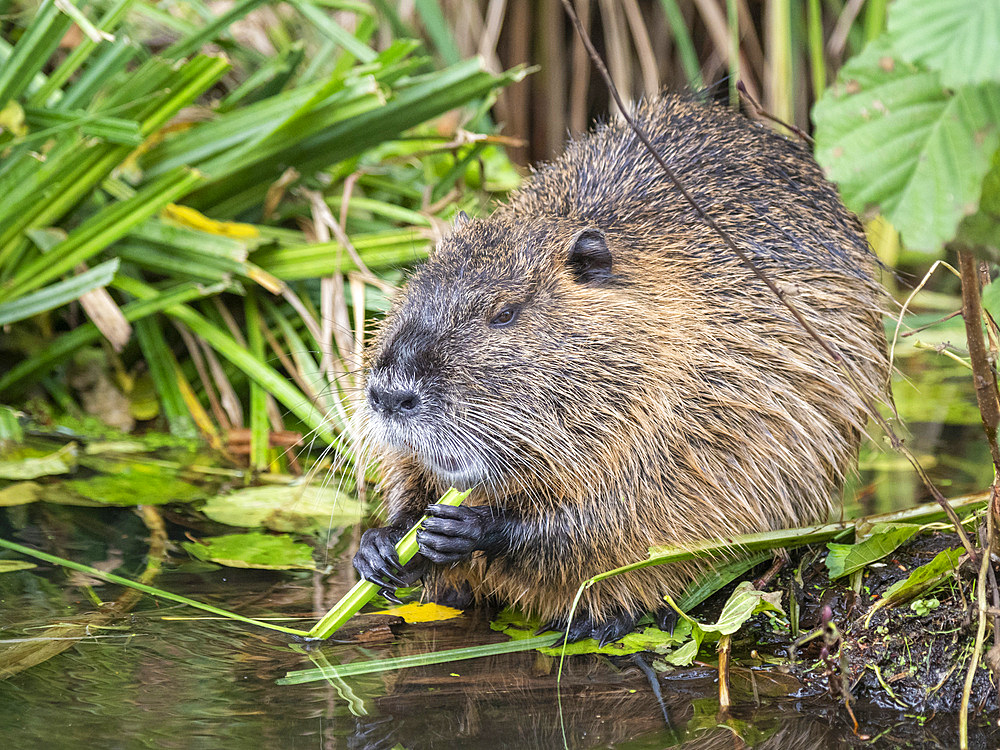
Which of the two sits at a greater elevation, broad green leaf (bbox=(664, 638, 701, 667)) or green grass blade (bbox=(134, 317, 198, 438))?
green grass blade (bbox=(134, 317, 198, 438))

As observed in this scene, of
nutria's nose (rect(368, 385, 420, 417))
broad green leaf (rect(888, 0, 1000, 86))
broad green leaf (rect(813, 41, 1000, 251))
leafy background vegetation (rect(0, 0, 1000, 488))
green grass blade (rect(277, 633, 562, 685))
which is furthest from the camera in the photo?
leafy background vegetation (rect(0, 0, 1000, 488))

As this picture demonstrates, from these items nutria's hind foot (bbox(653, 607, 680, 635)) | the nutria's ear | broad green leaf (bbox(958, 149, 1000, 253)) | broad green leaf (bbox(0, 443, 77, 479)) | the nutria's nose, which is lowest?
nutria's hind foot (bbox(653, 607, 680, 635))

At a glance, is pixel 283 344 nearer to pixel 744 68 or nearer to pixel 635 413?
pixel 635 413

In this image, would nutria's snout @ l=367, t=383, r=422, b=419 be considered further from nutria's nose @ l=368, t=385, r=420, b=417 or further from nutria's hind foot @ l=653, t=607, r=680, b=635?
nutria's hind foot @ l=653, t=607, r=680, b=635

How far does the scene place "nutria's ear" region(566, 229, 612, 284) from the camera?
2.65 m

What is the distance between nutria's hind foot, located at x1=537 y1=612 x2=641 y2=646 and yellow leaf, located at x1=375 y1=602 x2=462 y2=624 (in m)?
0.25

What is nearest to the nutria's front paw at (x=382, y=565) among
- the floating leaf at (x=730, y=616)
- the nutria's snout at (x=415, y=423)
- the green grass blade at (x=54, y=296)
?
the nutria's snout at (x=415, y=423)

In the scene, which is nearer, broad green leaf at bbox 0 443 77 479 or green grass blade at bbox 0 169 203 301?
broad green leaf at bbox 0 443 77 479

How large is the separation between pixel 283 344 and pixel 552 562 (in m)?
1.89

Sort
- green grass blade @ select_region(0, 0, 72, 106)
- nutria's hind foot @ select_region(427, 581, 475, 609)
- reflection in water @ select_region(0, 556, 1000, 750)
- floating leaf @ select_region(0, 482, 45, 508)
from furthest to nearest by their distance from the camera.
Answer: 1. green grass blade @ select_region(0, 0, 72, 106)
2. floating leaf @ select_region(0, 482, 45, 508)
3. nutria's hind foot @ select_region(427, 581, 475, 609)
4. reflection in water @ select_region(0, 556, 1000, 750)

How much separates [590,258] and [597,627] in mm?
892

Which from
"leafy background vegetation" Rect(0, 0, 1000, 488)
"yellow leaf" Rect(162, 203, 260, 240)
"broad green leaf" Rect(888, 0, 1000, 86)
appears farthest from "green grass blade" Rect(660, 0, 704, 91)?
"broad green leaf" Rect(888, 0, 1000, 86)

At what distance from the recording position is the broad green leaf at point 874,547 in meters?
2.44

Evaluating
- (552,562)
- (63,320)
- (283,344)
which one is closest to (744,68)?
(283,344)
